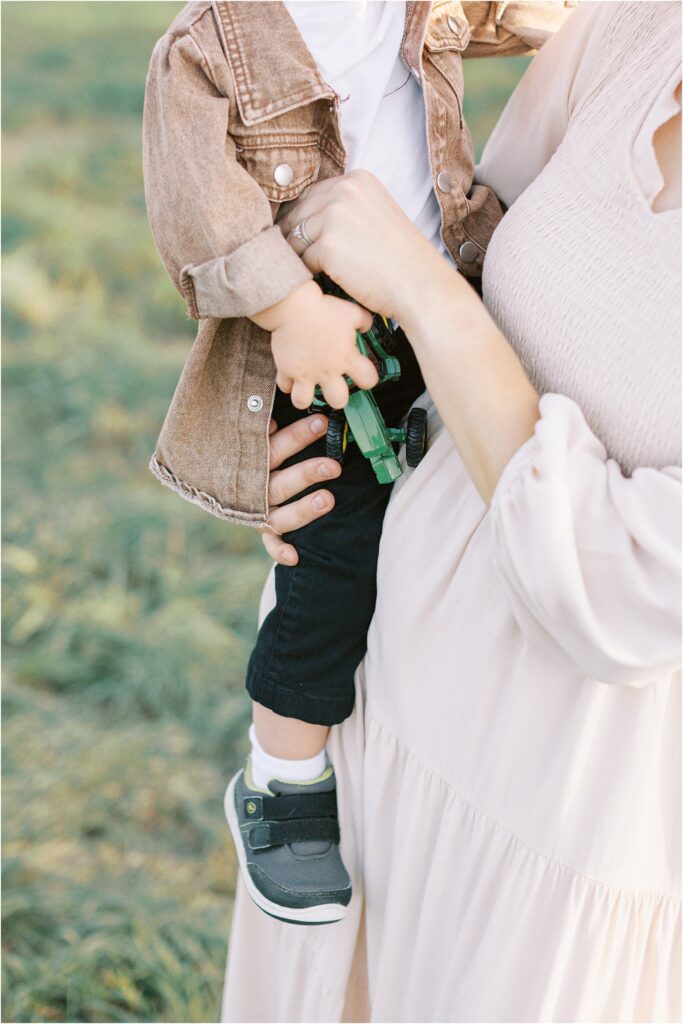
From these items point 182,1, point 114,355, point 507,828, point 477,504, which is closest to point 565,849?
point 507,828

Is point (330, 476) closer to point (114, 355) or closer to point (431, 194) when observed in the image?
point (431, 194)

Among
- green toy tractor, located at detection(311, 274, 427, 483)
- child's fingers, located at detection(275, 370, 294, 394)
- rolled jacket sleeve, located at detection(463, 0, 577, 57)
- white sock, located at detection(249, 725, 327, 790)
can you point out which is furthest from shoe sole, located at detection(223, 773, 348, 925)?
rolled jacket sleeve, located at detection(463, 0, 577, 57)

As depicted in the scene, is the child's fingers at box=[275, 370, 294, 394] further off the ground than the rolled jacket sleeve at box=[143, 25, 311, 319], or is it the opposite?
the rolled jacket sleeve at box=[143, 25, 311, 319]

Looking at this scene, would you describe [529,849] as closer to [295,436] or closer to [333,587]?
[333,587]

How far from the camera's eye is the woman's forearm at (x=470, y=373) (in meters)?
0.95

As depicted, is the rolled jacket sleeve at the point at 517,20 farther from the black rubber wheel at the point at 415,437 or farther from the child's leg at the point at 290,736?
the child's leg at the point at 290,736

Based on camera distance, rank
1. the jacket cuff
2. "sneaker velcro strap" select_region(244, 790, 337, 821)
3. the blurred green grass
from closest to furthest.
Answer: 1. the jacket cuff
2. "sneaker velcro strap" select_region(244, 790, 337, 821)
3. the blurred green grass

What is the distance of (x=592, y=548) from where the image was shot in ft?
2.83

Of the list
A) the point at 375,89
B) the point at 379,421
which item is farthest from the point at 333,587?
the point at 375,89

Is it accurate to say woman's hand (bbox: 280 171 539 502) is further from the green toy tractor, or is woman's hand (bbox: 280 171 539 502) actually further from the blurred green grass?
the blurred green grass

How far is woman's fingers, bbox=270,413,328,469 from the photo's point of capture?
1.25 metres

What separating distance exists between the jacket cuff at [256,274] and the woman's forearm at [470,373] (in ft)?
0.43

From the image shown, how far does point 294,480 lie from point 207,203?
0.37 meters

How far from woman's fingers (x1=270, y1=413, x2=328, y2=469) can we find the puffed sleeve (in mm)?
404
